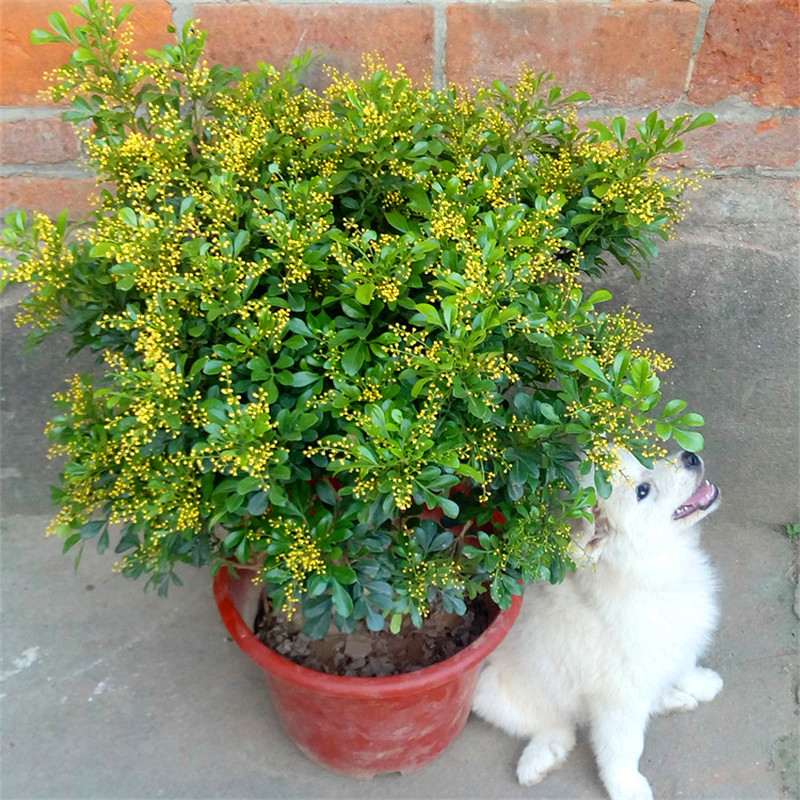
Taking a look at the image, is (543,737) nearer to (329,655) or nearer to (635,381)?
(329,655)

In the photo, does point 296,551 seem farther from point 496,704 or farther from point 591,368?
point 496,704

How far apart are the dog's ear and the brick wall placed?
3.06ft

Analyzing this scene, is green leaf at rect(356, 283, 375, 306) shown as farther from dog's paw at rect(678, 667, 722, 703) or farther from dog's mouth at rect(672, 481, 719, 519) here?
dog's paw at rect(678, 667, 722, 703)

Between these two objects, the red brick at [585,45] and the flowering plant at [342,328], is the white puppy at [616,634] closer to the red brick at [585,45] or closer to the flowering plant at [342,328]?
the flowering plant at [342,328]

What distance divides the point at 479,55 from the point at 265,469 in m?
1.14

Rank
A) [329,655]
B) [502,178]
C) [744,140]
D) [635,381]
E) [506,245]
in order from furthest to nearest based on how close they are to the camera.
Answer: [744,140] → [329,655] → [502,178] → [506,245] → [635,381]

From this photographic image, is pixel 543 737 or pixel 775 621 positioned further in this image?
pixel 775 621

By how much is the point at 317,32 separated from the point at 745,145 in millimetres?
1021

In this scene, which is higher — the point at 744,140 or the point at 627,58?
the point at 627,58

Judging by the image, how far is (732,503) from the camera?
2.22 meters

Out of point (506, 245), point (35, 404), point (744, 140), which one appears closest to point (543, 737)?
point (506, 245)

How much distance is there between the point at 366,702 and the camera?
1.44m

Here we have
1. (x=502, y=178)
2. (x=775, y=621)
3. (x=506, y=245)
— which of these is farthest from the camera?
(x=775, y=621)

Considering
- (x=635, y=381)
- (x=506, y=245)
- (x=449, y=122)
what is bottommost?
(x=635, y=381)
